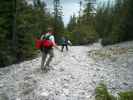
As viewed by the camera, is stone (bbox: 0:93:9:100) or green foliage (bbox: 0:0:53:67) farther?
green foliage (bbox: 0:0:53:67)

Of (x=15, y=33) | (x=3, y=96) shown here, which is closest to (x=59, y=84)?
(x=3, y=96)

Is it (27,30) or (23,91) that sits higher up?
(27,30)

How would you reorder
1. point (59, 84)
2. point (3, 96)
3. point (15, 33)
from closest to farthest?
point (3, 96), point (59, 84), point (15, 33)

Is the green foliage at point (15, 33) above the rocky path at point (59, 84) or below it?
above

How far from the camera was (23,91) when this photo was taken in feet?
39.1

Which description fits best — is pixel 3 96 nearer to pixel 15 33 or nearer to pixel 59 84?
pixel 59 84

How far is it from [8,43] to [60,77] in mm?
9954

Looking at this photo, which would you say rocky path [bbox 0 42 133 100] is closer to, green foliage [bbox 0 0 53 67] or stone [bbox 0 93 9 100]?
stone [bbox 0 93 9 100]

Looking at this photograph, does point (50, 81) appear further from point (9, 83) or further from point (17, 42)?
point (17, 42)

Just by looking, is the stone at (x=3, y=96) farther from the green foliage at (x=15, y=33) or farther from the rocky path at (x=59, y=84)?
the green foliage at (x=15, y=33)

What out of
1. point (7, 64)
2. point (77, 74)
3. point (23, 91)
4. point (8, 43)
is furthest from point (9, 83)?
point (8, 43)

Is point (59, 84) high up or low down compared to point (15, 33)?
down

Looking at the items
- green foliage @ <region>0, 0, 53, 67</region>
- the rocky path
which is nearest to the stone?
the rocky path

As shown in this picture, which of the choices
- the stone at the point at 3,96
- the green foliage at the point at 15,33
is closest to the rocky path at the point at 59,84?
the stone at the point at 3,96
